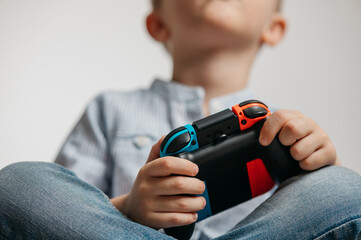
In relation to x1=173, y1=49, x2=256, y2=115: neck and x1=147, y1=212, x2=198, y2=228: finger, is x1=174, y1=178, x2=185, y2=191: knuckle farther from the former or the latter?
x1=173, y1=49, x2=256, y2=115: neck

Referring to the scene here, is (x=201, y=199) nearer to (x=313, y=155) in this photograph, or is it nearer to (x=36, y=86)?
(x=313, y=155)

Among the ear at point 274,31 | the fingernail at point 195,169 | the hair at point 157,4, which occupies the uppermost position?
the hair at point 157,4

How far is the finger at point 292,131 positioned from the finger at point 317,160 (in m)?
0.03

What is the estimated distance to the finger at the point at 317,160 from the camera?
1.87 ft

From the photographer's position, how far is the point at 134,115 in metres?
0.87

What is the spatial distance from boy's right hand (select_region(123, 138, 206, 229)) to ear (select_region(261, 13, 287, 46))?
21.9 inches

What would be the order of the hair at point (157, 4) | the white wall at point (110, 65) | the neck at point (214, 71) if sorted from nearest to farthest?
the neck at point (214, 71)
the hair at point (157, 4)
the white wall at point (110, 65)

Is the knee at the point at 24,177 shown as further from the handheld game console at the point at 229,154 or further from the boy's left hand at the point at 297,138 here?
the boy's left hand at the point at 297,138

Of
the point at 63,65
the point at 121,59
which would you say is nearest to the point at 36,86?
the point at 63,65

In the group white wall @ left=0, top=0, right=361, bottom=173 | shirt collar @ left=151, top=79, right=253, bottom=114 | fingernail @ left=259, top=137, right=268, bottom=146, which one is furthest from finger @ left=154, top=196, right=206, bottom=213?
white wall @ left=0, top=0, right=361, bottom=173

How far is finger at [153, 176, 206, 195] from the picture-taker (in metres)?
0.53

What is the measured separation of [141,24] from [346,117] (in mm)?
705

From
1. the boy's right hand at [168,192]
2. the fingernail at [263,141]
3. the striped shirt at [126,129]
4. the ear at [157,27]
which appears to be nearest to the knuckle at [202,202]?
the boy's right hand at [168,192]

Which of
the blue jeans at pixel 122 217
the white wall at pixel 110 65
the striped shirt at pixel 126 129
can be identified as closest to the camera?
the blue jeans at pixel 122 217
